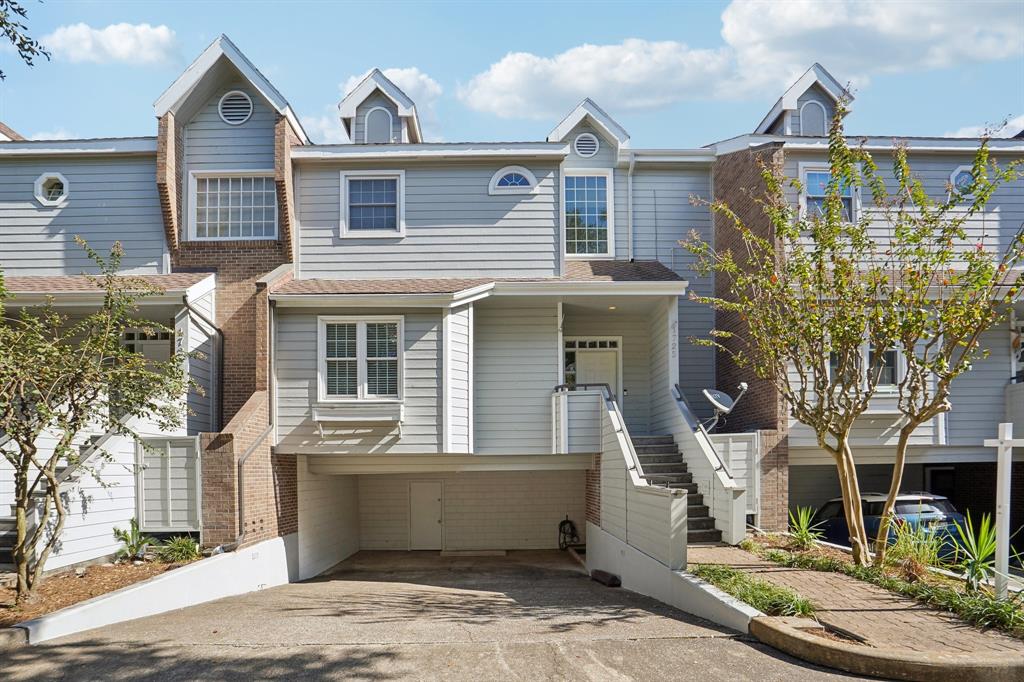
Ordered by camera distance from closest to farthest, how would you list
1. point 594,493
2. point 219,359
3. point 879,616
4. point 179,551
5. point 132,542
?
point 879,616 < point 179,551 < point 132,542 < point 219,359 < point 594,493

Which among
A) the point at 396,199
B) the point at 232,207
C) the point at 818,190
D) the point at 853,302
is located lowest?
the point at 853,302

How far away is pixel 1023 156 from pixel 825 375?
10.7 meters

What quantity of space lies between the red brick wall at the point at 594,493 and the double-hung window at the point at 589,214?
5.14 metres

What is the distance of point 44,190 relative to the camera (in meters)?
16.9

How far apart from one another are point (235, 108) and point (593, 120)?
7.97 m

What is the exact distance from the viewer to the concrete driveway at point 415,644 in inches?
279

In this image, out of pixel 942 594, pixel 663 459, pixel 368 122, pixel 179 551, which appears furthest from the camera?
pixel 368 122

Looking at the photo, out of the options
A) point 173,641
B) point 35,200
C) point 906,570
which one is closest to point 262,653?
point 173,641

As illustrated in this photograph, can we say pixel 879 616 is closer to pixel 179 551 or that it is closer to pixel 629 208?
pixel 179 551

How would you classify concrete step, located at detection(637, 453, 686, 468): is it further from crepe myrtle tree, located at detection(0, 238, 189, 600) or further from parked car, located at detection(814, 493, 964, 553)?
crepe myrtle tree, located at detection(0, 238, 189, 600)

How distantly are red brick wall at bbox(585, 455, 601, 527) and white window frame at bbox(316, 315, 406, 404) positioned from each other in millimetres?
4247

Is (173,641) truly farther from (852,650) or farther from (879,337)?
(879,337)

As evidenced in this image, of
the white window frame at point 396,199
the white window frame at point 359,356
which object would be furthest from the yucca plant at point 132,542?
the white window frame at point 396,199

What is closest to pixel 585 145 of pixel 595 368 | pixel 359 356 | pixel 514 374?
pixel 595 368
